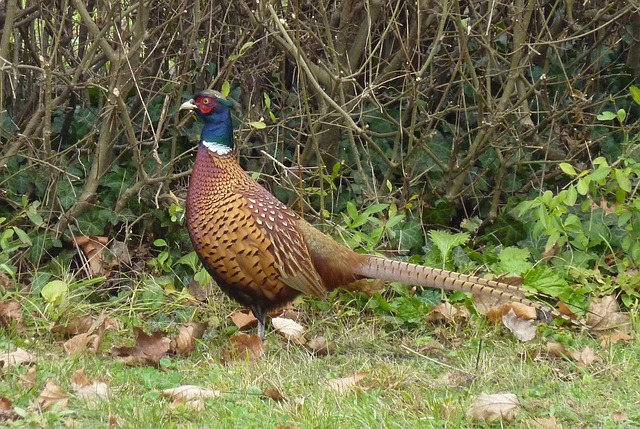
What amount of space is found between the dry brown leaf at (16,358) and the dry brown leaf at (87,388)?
322 mm

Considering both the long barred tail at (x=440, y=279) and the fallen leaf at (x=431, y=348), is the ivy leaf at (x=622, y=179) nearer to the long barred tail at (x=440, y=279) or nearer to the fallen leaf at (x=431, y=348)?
the long barred tail at (x=440, y=279)

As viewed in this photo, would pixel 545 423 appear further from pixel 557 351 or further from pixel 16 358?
pixel 16 358

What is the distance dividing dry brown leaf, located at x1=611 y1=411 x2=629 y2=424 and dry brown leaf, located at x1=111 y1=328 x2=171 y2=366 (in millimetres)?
1712

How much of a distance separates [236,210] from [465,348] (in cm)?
111

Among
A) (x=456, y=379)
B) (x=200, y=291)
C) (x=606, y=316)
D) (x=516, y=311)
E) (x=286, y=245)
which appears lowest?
(x=200, y=291)

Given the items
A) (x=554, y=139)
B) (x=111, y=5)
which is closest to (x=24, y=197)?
(x=111, y=5)

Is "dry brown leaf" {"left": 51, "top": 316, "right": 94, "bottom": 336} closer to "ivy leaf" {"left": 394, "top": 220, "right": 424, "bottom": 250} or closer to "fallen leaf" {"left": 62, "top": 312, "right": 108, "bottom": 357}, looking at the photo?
"fallen leaf" {"left": 62, "top": 312, "right": 108, "bottom": 357}

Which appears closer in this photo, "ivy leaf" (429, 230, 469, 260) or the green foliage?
the green foliage

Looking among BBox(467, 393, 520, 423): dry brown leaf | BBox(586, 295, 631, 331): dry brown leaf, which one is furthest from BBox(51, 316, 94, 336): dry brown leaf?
BBox(586, 295, 631, 331): dry brown leaf

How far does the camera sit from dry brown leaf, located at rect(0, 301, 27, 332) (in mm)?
4299

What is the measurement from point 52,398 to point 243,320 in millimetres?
1439

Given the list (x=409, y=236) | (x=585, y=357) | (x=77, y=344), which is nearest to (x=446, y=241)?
(x=409, y=236)

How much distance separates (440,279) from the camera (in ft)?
14.0

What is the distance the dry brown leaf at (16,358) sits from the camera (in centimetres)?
374
